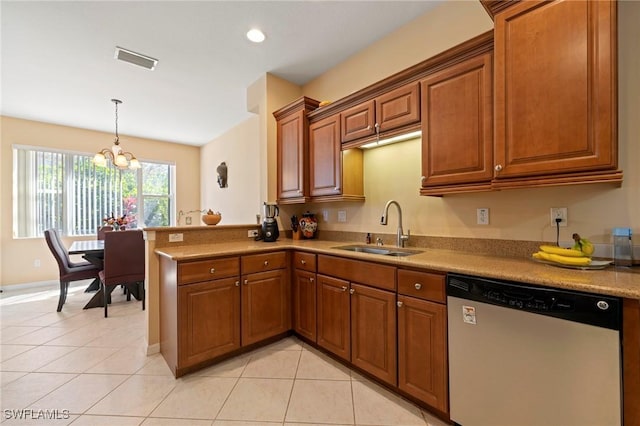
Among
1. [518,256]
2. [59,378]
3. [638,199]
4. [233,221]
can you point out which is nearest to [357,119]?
[518,256]

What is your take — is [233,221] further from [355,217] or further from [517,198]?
[517,198]

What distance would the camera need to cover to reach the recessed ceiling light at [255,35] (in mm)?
2406

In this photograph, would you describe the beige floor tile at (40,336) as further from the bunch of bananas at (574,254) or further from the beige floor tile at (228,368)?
the bunch of bananas at (574,254)

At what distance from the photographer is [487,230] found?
6.30 ft

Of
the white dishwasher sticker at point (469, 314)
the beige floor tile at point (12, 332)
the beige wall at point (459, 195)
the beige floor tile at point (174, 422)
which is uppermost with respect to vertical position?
the beige wall at point (459, 195)

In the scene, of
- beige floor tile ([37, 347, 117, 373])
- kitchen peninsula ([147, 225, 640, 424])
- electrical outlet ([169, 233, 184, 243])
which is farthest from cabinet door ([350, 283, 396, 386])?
beige floor tile ([37, 347, 117, 373])

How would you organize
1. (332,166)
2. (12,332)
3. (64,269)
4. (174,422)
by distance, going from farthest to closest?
(64,269) < (12,332) < (332,166) < (174,422)

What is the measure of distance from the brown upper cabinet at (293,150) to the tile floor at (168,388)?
4.84ft

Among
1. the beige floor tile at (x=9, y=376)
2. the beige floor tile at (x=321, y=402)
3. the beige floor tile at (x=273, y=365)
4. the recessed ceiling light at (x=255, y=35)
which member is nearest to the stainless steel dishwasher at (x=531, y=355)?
the beige floor tile at (x=321, y=402)

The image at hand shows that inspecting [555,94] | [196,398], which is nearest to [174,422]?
[196,398]

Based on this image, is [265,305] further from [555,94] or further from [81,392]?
[555,94]

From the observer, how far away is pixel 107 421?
157 centimetres

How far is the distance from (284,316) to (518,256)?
1865 millimetres

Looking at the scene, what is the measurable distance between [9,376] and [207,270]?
5.26ft
